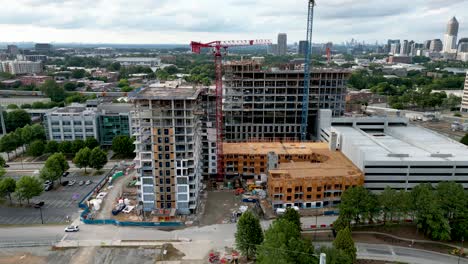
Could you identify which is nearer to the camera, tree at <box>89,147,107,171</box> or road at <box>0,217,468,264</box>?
road at <box>0,217,468,264</box>

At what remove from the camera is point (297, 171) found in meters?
72.9

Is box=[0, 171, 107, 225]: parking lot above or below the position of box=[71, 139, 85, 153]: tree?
below

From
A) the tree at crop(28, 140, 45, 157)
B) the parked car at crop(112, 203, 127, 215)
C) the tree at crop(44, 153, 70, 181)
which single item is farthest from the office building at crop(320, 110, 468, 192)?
the tree at crop(28, 140, 45, 157)

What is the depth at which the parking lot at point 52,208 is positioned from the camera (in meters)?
65.1

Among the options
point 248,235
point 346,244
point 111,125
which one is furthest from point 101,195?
point 346,244

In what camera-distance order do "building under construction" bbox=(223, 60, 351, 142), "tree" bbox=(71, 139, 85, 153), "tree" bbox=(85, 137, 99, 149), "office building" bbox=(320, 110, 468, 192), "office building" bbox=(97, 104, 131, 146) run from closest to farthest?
"office building" bbox=(320, 110, 468, 192)
"tree" bbox=(71, 139, 85, 153)
"tree" bbox=(85, 137, 99, 149)
"building under construction" bbox=(223, 60, 351, 142)
"office building" bbox=(97, 104, 131, 146)

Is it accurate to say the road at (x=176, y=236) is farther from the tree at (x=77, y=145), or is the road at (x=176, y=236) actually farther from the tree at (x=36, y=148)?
the tree at (x=36, y=148)

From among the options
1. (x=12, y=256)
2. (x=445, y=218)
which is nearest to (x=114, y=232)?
(x=12, y=256)

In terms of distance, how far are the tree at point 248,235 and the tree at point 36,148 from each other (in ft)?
245

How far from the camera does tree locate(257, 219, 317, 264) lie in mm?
42134

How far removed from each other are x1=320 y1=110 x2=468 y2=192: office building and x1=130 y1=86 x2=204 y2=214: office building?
36053mm

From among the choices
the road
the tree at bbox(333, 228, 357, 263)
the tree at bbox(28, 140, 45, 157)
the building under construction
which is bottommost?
the road

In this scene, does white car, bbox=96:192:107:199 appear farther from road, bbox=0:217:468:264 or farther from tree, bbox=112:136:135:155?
tree, bbox=112:136:135:155

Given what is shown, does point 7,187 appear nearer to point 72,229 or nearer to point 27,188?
point 27,188
